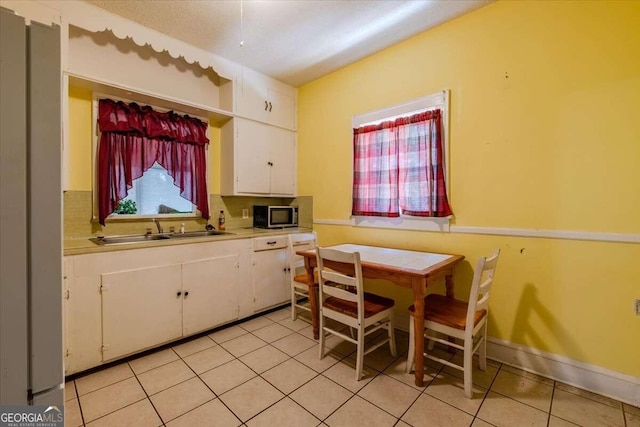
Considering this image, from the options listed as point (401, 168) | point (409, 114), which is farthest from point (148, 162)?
point (409, 114)

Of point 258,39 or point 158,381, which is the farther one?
point 258,39

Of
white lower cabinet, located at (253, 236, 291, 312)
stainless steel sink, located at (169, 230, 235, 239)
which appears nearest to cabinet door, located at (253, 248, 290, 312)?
white lower cabinet, located at (253, 236, 291, 312)

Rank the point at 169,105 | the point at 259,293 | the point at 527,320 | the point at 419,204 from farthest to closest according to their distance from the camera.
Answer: the point at 259,293 < the point at 169,105 < the point at 419,204 < the point at 527,320

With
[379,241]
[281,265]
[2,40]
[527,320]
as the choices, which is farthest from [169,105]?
[527,320]

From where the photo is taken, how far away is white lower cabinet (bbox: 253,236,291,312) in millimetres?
2955

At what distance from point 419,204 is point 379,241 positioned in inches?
22.8

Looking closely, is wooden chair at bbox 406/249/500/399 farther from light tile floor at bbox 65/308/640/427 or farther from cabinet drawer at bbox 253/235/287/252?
cabinet drawer at bbox 253/235/287/252

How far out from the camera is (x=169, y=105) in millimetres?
2770

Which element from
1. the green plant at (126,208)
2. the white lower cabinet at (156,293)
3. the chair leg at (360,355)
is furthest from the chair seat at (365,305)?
the green plant at (126,208)

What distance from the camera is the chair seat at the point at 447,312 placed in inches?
72.2

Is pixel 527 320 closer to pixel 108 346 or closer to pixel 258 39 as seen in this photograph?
pixel 108 346

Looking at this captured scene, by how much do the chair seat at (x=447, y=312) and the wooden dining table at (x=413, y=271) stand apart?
0.38ft

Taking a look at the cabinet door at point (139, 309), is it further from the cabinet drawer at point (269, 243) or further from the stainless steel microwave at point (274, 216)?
the stainless steel microwave at point (274, 216)

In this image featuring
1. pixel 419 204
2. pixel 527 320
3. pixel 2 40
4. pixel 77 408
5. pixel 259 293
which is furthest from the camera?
pixel 259 293
